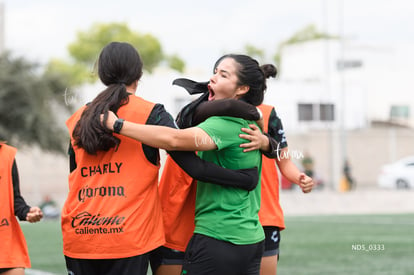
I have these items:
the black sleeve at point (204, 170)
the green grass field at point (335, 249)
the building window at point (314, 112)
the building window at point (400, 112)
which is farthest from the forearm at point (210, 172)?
the building window at point (400, 112)

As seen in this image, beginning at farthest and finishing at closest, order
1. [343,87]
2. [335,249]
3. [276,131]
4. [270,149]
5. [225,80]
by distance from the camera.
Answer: [343,87], [335,249], [276,131], [270,149], [225,80]

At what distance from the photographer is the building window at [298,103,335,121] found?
148 feet

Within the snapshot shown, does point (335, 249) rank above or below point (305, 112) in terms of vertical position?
above

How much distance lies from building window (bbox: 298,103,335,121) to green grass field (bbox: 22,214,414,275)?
2871 centimetres

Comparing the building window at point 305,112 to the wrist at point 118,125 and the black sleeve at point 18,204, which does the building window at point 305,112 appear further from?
the wrist at point 118,125

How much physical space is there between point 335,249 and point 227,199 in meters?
8.06

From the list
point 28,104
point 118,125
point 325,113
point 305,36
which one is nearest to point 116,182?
point 118,125

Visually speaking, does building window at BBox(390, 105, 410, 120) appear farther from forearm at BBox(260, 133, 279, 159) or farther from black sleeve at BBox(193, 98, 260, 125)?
black sleeve at BBox(193, 98, 260, 125)

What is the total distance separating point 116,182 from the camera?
3.62 m

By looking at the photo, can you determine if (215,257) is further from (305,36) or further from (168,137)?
A: (305,36)

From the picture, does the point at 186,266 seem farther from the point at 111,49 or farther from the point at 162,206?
the point at 111,49

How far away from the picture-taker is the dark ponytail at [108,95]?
360 cm

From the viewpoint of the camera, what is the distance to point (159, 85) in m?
36.9

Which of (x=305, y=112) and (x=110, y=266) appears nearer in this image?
(x=110, y=266)
